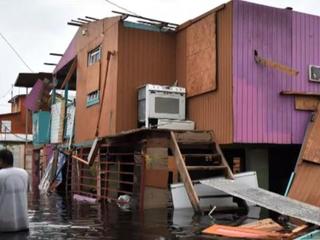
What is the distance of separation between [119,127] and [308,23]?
6.36 m

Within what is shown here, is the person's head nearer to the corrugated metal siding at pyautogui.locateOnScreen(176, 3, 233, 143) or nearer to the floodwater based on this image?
the floodwater

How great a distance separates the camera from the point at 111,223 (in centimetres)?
1131

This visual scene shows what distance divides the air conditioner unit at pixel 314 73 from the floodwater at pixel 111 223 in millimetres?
5111

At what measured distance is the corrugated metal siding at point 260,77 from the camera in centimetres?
1391

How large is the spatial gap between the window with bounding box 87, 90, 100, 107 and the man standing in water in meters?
10.2

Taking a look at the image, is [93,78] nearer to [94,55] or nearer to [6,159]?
[94,55]

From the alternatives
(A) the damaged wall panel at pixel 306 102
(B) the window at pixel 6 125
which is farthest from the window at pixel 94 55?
(B) the window at pixel 6 125

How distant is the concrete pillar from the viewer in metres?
16.1

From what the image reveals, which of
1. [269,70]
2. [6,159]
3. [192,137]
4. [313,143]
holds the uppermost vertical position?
[269,70]

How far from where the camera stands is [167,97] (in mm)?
15742

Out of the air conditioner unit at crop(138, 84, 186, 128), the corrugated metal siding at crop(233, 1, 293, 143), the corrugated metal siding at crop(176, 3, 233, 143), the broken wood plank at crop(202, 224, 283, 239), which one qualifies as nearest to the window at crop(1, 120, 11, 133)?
the air conditioner unit at crop(138, 84, 186, 128)

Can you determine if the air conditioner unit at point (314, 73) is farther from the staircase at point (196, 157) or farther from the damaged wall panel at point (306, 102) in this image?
the staircase at point (196, 157)

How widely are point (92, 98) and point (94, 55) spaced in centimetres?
158

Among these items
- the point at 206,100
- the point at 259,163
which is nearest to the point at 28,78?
the point at 206,100
